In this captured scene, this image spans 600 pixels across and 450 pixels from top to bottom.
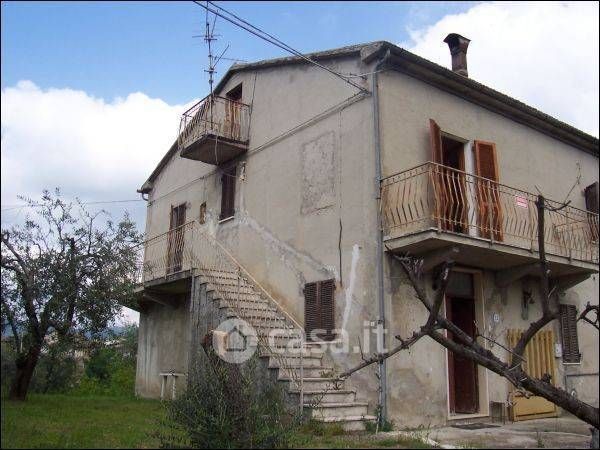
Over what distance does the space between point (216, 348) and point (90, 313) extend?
423 centimetres

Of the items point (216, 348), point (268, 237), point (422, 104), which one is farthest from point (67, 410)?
point (422, 104)

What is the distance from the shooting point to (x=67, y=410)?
9.84 metres

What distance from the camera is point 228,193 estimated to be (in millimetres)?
13875

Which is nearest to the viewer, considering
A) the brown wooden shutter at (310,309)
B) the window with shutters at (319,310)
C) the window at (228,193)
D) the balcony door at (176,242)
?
the window with shutters at (319,310)

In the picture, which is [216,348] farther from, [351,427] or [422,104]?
[422,104]

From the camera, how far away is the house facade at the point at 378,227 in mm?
9289

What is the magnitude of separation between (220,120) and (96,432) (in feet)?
26.9

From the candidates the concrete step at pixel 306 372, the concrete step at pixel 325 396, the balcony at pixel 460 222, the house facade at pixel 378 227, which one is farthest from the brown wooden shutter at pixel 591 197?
the concrete step at pixel 325 396

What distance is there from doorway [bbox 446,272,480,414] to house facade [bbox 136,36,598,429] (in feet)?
0.08

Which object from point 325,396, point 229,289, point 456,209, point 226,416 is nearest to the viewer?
point 226,416

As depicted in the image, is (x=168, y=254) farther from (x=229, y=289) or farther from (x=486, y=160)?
(x=486, y=160)

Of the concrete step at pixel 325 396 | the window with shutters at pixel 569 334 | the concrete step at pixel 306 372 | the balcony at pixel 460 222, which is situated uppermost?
the balcony at pixel 460 222

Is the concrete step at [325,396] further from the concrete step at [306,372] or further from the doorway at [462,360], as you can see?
the doorway at [462,360]

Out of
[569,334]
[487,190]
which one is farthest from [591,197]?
[487,190]
